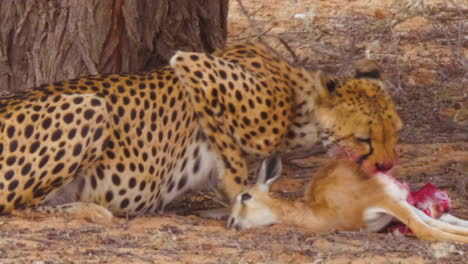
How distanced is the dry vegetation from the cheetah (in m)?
0.19

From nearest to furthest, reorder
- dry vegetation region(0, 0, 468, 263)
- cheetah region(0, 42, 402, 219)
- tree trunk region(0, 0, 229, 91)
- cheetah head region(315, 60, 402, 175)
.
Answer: dry vegetation region(0, 0, 468, 263)
cheetah region(0, 42, 402, 219)
cheetah head region(315, 60, 402, 175)
tree trunk region(0, 0, 229, 91)

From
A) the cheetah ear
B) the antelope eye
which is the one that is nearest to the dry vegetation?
the antelope eye

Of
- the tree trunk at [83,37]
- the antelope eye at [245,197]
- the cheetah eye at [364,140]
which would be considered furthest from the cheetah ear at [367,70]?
the tree trunk at [83,37]

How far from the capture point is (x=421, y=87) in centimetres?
686

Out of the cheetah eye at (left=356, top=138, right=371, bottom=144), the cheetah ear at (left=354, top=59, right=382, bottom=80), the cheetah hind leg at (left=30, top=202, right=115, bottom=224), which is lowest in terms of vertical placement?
the cheetah hind leg at (left=30, top=202, right=115, bottom=224)

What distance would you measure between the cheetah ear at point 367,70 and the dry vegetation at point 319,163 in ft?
2.36

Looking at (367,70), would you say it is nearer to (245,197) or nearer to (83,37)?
(245,197)

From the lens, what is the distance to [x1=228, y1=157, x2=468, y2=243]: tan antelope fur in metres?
4.11

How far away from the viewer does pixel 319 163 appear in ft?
18.7

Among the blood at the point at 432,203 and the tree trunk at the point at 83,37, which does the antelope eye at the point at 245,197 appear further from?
the tree trunk at the point at 83,37

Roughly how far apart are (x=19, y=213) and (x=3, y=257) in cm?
65

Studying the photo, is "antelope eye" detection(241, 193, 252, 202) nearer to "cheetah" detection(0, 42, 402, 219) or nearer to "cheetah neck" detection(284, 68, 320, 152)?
"cheetah" detection(0, 42, 402, 219)

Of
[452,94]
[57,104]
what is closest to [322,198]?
[57,104]

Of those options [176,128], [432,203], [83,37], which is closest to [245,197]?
[176,128]
